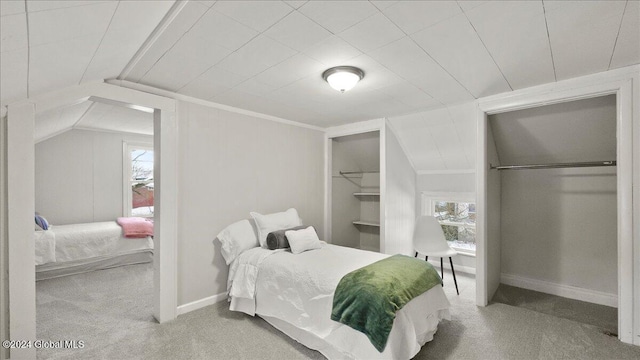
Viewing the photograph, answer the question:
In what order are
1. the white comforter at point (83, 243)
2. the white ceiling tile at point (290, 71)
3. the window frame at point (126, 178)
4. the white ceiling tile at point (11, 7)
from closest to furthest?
1. the white ceiling tile at point (11, 7)
2. the white ceiling tile at point (290, 71)
3. the white comforter at point (83, 243)
4. the window frame at point (126, 178)

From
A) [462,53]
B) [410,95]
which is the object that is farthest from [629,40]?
[410,95]

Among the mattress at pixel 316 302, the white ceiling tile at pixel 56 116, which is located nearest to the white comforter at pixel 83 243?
the white ceiling tile at pixel 56 116

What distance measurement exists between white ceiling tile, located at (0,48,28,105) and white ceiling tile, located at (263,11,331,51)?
46.8 inches

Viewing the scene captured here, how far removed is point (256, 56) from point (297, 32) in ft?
1.51

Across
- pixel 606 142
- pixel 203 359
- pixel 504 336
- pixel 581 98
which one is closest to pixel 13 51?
pixel 203 359

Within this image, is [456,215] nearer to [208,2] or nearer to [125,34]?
[208,2]

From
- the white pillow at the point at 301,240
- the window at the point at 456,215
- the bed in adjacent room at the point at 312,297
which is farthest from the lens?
the window at the point at 456,215

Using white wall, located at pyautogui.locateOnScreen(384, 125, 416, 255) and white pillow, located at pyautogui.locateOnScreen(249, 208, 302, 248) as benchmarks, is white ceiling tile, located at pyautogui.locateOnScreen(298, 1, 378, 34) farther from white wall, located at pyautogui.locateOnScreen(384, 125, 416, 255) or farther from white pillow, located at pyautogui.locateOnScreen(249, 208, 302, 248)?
white wall, located at pyautogui.locateOnScreen(384, 125, 416, 255)

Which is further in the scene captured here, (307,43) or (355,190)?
(355,190)

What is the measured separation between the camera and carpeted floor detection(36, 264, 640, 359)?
2182 mm

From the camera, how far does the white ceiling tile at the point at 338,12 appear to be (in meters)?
1.46

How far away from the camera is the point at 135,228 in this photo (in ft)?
15.0

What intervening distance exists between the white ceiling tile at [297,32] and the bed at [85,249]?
435cm

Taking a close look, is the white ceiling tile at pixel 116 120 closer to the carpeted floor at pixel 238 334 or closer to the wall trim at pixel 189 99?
the wall trim at pixel 189 99
